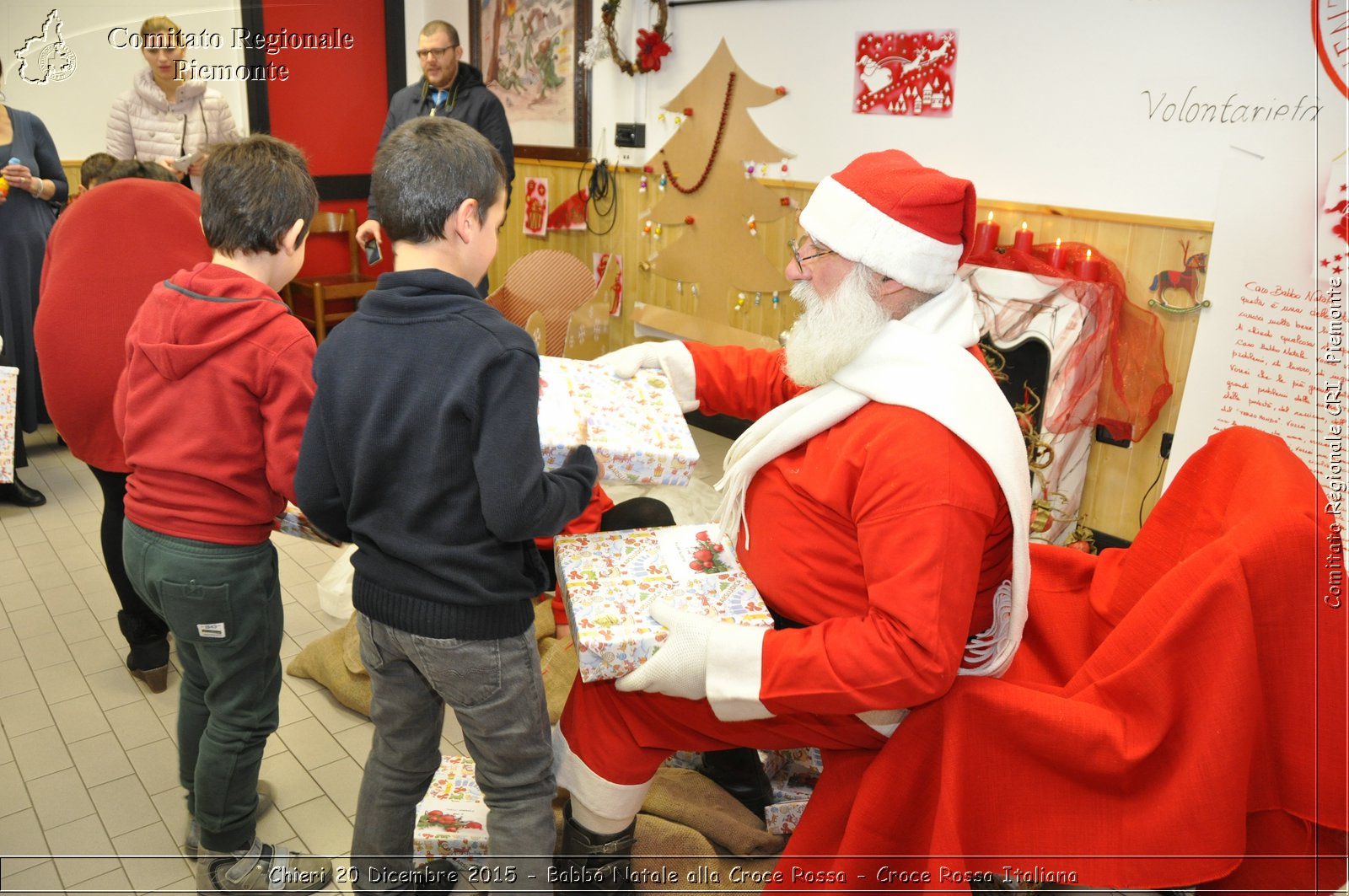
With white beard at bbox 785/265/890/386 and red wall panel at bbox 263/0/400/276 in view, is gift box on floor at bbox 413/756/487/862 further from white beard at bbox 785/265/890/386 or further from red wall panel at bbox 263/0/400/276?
red wall panel at bbox 263/0/400/276

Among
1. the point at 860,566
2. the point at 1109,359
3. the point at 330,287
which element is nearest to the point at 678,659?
the point at 860,566

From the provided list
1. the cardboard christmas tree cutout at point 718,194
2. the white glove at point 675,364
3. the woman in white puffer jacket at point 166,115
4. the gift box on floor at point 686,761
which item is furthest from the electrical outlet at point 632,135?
the gift box on floor at point 686,761

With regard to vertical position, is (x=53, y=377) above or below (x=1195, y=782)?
above

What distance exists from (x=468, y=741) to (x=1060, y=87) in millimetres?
3101

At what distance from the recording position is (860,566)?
1.70 meters

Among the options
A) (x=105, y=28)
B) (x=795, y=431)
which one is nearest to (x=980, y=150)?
(x=795, y=431)

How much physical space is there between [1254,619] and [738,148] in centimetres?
377

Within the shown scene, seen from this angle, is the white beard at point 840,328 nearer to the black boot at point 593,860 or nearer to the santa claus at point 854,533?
the santa claus at point 854,533

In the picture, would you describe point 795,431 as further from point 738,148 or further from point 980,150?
point 738,148

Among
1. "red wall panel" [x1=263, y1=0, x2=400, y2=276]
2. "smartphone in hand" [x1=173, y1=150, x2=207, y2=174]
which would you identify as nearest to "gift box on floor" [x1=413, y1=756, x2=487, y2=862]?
"smartphone in hand" [x1=173, y1=150, x2=207, y2=174]

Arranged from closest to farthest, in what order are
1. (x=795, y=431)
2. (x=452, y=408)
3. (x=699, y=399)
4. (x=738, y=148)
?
1. (x=452, y=408)
2. (x=795, y=431)
3. (x=699, y=399)
4. (x=738, y=148)

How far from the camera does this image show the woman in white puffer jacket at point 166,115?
4.09 metres

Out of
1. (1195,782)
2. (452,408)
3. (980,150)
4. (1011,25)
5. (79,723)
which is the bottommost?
(79,723)

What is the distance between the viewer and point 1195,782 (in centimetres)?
147
